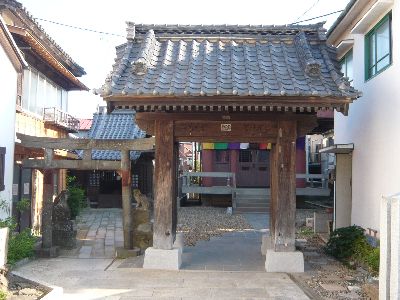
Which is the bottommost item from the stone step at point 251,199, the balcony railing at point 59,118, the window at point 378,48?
the stone step at point 251,199

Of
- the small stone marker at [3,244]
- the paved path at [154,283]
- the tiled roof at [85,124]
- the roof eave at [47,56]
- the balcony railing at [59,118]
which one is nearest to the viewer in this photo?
the small stone marker at [3,244]

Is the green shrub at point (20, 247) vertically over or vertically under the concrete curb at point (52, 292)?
over

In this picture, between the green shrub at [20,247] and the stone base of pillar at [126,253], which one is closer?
the green shrub at [20,247]

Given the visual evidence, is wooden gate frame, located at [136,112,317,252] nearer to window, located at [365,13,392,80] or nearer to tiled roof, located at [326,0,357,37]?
window, located at [365,13,392,80]

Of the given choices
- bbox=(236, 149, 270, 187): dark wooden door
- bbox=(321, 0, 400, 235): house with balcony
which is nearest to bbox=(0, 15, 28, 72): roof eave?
bbox=(321, 0, 400, 235): house with balcony

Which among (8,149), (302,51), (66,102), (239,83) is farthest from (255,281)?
(66,102)

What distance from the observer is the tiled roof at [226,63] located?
30.8 ft

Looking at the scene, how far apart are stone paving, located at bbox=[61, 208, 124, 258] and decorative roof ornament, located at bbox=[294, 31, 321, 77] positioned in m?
6.92

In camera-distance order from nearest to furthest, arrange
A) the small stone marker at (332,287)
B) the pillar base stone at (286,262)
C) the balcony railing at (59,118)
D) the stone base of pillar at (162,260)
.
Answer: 1. the small stone marker at (332,287)
2. the pillar base stone at (286,262)
3. the stone base of pillar at (162,260)
4. the balcony railing at (59,118)

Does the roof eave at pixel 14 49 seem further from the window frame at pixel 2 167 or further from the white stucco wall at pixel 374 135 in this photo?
the white stucco wall at pixel 374 135

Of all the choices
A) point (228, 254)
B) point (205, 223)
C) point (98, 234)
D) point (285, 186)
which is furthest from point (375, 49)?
point (98, 234)

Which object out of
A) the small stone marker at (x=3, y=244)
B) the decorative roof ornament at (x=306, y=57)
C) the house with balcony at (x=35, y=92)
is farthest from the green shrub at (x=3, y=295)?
the decorative roof ornament at (x=306, y=57)

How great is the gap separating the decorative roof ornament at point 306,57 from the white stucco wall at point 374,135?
1711mm

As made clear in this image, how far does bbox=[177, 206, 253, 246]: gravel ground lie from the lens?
1582cm
